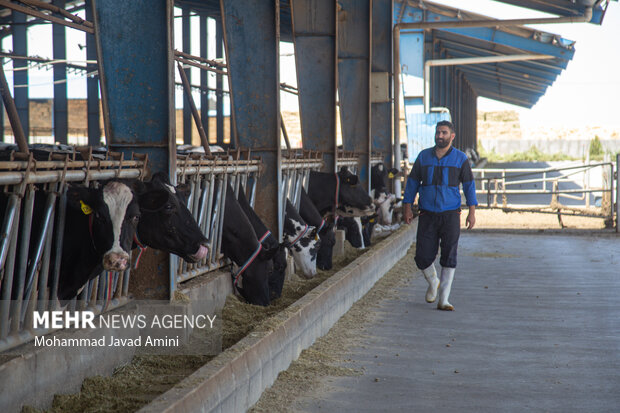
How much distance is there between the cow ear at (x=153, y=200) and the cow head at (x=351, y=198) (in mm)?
6498

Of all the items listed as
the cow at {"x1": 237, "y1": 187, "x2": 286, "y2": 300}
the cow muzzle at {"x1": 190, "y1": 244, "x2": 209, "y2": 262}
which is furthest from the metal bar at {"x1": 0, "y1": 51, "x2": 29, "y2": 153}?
the cow at {"x1": 237, "y1": 187, "x2": 286, "y2": 300}

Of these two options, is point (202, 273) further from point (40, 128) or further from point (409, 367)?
point (40, 128)

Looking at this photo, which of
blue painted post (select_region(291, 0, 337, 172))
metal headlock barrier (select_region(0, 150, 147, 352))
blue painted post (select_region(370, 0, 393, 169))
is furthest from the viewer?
blue painted post (select_region(370, 0, 393, 169))

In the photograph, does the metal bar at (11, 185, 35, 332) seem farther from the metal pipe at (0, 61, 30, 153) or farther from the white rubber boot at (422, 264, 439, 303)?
the white rubber boot at (422, 264, 439, 303)

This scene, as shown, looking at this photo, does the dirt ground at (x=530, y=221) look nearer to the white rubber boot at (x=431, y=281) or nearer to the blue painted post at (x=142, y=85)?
the white rubber boot at (x=431, y=281)

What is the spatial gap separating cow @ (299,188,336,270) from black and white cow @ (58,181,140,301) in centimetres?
500

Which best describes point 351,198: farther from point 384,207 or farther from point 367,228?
point 384,207

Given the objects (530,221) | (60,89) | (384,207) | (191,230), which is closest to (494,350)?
(191,230)

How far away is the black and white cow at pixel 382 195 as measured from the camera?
574 inches

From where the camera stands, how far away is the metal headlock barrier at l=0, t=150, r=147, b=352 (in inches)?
158

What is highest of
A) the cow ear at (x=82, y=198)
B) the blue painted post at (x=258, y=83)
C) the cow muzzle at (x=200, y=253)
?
the blue painted post at (x=258, y=83)

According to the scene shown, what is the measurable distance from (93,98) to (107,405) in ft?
65.0

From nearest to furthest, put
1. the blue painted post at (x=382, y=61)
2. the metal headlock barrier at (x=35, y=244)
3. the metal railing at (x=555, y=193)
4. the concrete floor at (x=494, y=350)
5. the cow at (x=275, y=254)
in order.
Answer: the metal headlock barrier at (x=35, y=244) < the concrete floor at (x=494, y=350) < the cow at (x=275, y=254) < the blue painted post at (x=382, y=61) < the metal railing at (x=555, y=193)

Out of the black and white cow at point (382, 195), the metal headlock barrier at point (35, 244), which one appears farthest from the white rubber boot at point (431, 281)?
the black and white cow at point (382, 195)
